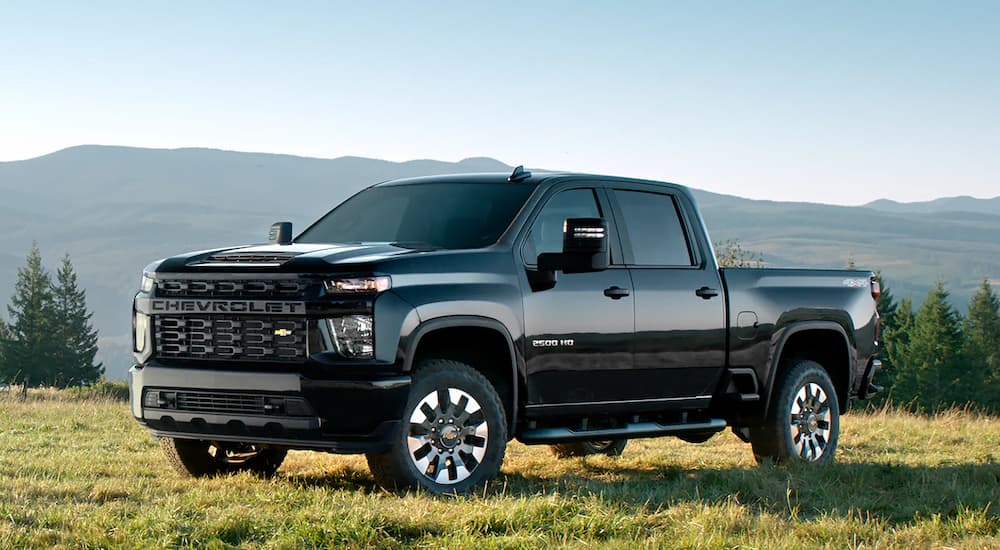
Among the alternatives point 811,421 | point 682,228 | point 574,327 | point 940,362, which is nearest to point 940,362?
point 940,362

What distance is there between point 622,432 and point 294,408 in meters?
2.45

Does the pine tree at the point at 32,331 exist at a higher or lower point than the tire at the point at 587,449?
lower

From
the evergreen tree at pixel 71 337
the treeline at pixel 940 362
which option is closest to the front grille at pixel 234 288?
the treeline at pixel 940 362

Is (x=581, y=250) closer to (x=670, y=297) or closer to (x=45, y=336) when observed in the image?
(x=670, y=297)

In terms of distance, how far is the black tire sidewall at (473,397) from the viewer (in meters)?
7.35

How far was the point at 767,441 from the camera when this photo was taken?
9922 mm

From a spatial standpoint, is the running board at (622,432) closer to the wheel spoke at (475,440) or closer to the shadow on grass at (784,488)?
the shadow on grass at (784,488)

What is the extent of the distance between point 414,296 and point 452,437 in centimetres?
90

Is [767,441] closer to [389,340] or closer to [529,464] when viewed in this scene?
[529,464]

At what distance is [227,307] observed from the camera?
7496mm

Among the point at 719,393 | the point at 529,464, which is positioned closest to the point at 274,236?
the point at 529,464

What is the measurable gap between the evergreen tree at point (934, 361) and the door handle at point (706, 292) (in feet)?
223

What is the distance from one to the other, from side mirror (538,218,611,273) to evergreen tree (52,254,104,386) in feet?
243

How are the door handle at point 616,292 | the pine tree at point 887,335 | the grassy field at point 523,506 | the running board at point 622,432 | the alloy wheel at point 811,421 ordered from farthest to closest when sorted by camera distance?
1. the pine tree at point 887,335
2. the alloy wheel at point 811,421
3. the door handle at point 616,292
4. the running board at point 622,432
5. the grassy field at point 523,506
